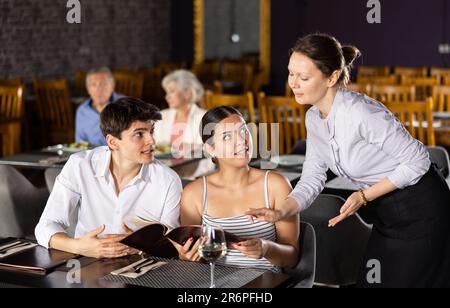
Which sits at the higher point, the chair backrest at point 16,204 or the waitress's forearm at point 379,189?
the waitress's forearm at point 379,189

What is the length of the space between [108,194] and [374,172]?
0.97m

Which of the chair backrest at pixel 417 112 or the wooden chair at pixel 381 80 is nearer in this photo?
the chair backrest at pixel 417 112

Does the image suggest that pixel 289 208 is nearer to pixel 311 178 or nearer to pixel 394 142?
pixel 311 178

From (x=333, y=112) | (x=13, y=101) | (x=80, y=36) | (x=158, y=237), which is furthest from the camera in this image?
(x=80, y=36)

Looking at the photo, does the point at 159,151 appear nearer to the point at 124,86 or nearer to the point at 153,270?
the point at 153,270

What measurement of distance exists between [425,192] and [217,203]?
0.68 m

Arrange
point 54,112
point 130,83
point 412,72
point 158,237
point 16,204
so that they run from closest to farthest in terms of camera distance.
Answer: point 158,237 → point 16,204 → point 54,112 → point 130,83 → point 412,72

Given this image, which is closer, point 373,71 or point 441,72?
point 441,72

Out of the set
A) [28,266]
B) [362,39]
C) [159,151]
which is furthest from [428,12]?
[28,266]

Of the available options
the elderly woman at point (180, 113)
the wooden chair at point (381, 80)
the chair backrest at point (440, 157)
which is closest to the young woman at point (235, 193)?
the chair backrest at point (440, 157)

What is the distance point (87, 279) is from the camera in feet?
7.30

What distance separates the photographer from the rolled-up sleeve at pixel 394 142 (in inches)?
94.6

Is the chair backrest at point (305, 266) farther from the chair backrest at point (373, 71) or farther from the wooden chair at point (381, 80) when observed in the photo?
the chair backrest at point (373, 71)

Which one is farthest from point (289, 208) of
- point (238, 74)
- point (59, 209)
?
point (238, 74)
